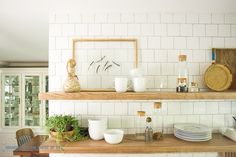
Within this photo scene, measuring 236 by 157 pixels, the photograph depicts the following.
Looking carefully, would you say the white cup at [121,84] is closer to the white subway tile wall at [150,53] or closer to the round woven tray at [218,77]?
the white subway tile wall at [150,53]

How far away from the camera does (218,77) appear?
4.80 ft

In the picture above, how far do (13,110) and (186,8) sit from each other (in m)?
4.54

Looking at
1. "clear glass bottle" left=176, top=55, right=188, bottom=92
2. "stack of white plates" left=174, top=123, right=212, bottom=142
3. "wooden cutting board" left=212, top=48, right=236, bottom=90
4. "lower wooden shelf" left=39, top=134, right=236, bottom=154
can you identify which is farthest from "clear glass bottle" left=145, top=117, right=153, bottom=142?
"wooden cutting board" left=212, top=48, right=236, bottom=90

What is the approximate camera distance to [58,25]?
1.54 metres

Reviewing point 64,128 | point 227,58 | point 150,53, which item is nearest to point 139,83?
→ point 150,53

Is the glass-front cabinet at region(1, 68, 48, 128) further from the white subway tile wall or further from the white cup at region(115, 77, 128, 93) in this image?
the white cup at region(115, 77, 128, 93)

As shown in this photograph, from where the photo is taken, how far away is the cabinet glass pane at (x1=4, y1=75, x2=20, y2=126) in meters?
4.53

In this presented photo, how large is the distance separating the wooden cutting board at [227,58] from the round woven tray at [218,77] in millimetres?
110

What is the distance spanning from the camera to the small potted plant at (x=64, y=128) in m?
1.35

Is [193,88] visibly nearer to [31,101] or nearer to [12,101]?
[31,101]

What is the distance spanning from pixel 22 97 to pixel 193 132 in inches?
168

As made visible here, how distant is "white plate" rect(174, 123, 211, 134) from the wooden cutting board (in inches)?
16.4

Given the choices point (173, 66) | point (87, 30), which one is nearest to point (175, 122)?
point (173, 66)

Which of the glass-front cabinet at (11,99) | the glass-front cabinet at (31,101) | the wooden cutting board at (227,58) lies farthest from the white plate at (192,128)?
the glass-front cabinet at (11,99)
